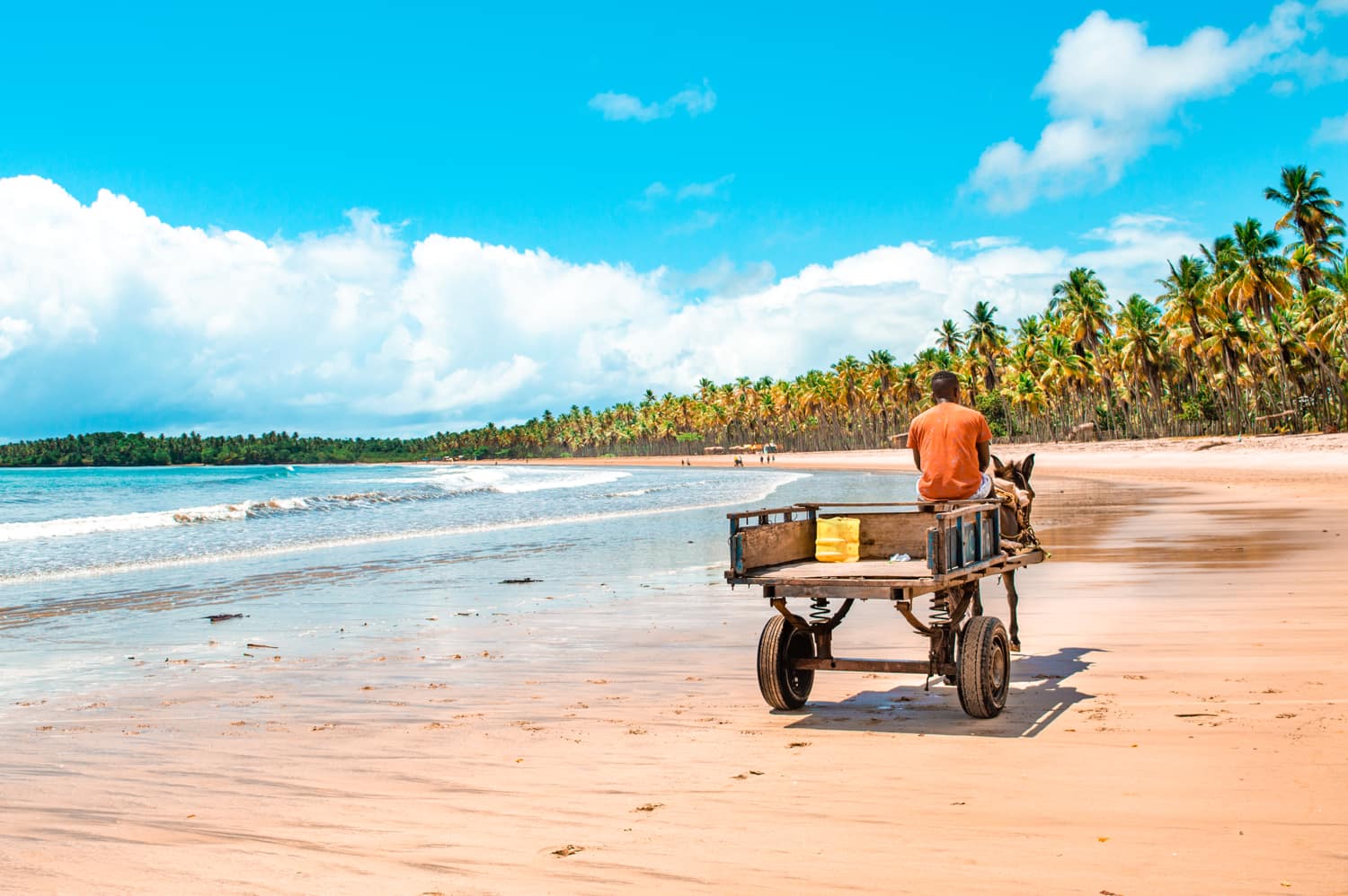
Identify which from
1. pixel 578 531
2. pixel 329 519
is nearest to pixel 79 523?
pixel 329 519

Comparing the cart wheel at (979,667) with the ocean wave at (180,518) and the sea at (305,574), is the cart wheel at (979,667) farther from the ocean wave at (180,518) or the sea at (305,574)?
the ocean wave at (180,518)

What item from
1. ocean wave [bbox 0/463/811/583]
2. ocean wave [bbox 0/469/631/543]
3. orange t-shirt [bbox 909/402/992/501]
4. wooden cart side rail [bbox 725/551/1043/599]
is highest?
orange t-shirt [bbox 909/402/992/501]

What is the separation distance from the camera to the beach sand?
430cm

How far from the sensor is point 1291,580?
39.3ft

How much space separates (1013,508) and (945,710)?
6.20ft

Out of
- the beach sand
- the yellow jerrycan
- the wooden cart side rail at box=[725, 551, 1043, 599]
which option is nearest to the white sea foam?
the beach sand

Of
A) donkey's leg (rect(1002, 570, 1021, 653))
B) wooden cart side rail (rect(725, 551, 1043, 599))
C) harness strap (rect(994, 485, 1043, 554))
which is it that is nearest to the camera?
wooden cart side rail (rect(725, 551, 1043, 599))

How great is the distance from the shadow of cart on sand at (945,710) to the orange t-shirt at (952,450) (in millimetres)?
1476

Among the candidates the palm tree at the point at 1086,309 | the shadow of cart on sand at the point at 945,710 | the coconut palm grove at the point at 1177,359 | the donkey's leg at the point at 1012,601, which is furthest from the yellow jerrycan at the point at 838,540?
the palm tree at the point at 1086,309

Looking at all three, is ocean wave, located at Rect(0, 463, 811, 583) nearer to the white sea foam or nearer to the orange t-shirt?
the white sea foam

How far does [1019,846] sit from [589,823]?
194 centimetres

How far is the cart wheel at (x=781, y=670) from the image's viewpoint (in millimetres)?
6961

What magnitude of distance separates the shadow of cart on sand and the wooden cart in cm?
15

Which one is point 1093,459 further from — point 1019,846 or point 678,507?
point 1019,846
